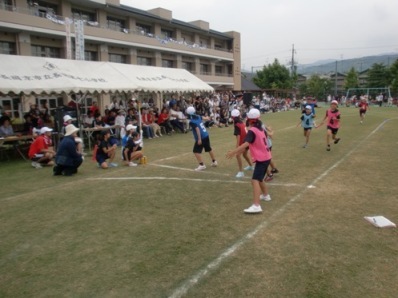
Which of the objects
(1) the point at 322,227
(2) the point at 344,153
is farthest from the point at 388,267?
(2) the point at 344,153

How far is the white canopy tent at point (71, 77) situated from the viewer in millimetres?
11680

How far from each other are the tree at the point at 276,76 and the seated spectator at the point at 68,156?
53.1m

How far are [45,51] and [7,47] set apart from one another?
10.3 ft

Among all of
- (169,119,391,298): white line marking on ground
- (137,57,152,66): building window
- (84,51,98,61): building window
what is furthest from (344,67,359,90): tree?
(169,119,391,298): white line marking on ground

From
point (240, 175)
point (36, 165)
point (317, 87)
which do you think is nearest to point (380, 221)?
point (240, 175)

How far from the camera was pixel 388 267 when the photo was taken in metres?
3.84

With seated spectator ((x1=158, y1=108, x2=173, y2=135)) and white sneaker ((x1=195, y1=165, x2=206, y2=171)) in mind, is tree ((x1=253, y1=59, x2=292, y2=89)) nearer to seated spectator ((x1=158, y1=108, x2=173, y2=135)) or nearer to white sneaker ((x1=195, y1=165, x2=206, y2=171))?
seated spectator ((x1=158, y1=108, x2=173, y2=135))

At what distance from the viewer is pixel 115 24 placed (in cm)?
3472

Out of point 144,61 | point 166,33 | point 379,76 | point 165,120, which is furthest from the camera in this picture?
point 379,76

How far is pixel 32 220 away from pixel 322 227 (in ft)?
15.0

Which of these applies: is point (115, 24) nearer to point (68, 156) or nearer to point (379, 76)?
point (68, 156)

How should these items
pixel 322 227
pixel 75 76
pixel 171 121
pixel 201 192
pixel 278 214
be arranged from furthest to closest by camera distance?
1. pixel 171 121
2. pixel 75 76
3. pixel 201 192
4. pixel 278 214
5. pixel 322 227

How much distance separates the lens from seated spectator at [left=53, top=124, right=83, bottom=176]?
897 cm

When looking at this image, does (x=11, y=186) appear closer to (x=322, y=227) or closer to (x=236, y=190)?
(x=236, y=190)
